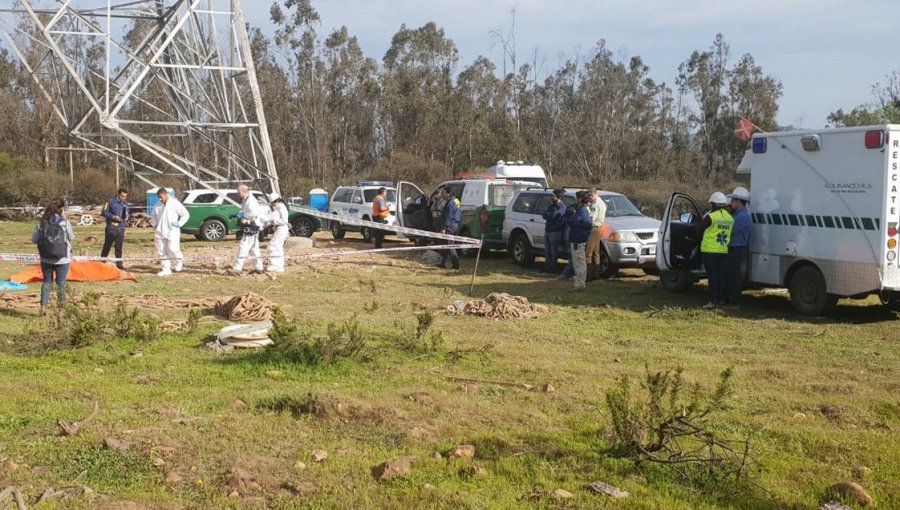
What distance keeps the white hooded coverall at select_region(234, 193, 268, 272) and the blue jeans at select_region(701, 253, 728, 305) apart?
27.1ft

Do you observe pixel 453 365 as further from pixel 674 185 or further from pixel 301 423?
pixel 674 185

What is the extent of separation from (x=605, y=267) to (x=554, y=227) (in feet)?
4.31

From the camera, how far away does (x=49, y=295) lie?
12.0 m

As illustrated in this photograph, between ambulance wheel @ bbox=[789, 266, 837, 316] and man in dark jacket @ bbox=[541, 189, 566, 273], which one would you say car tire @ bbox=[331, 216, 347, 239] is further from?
ambulance wheel @ bbox=[789, 266, 837, 316]

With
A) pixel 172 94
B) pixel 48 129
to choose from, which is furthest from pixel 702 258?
pixel 48 129

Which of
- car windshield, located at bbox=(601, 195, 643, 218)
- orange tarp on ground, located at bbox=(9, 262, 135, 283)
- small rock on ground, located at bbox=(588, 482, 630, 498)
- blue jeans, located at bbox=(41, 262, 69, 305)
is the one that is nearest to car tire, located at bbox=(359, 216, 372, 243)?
car windshield, located at bbox=(601, 195, 643, 218)

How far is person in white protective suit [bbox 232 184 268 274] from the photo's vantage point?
16953 millimetres

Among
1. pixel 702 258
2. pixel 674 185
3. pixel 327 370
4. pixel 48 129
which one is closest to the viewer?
pixel 327 370

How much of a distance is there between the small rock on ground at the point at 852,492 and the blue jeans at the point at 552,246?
12630mm

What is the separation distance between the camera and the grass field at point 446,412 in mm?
5168

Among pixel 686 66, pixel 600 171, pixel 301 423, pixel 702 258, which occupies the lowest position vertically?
pixel 301 423

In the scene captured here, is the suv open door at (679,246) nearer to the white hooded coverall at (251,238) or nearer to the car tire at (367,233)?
→ the white hooded coverall at (251,238)

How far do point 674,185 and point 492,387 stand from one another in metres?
38.1

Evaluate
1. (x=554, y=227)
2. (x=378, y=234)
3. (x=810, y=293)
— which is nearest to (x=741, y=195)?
(x=810, y=293)
